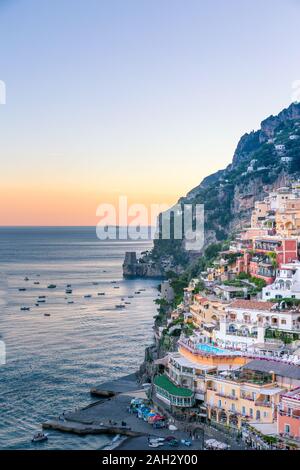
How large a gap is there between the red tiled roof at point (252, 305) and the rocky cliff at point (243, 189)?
21147 mm

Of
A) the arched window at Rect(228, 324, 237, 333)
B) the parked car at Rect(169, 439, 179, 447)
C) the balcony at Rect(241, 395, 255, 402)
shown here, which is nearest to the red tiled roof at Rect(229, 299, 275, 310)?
the arched window at Rect(228, 324, 237, 333)

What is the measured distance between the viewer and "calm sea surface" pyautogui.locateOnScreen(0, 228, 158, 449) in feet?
56.5

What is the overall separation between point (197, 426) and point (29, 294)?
29.6 m

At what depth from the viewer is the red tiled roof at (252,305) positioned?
17484 mm

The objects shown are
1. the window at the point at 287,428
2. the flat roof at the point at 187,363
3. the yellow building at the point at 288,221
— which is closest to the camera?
the window at the point at 287,428

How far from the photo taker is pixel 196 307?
20844mm

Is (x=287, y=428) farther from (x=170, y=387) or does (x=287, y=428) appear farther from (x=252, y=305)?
(x=252, y=305)

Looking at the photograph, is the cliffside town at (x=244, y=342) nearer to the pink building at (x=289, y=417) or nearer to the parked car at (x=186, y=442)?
the pink building at (x=289, y=417)

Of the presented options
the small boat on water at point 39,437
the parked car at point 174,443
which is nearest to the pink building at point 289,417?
the parked car at point 174,443

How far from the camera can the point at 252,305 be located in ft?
58.2

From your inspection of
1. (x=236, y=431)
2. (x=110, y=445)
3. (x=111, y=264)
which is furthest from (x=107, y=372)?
(x=111, y=264)

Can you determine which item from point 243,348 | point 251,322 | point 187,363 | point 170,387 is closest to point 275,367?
point 243,348

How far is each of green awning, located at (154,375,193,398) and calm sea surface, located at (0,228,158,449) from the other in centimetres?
200
